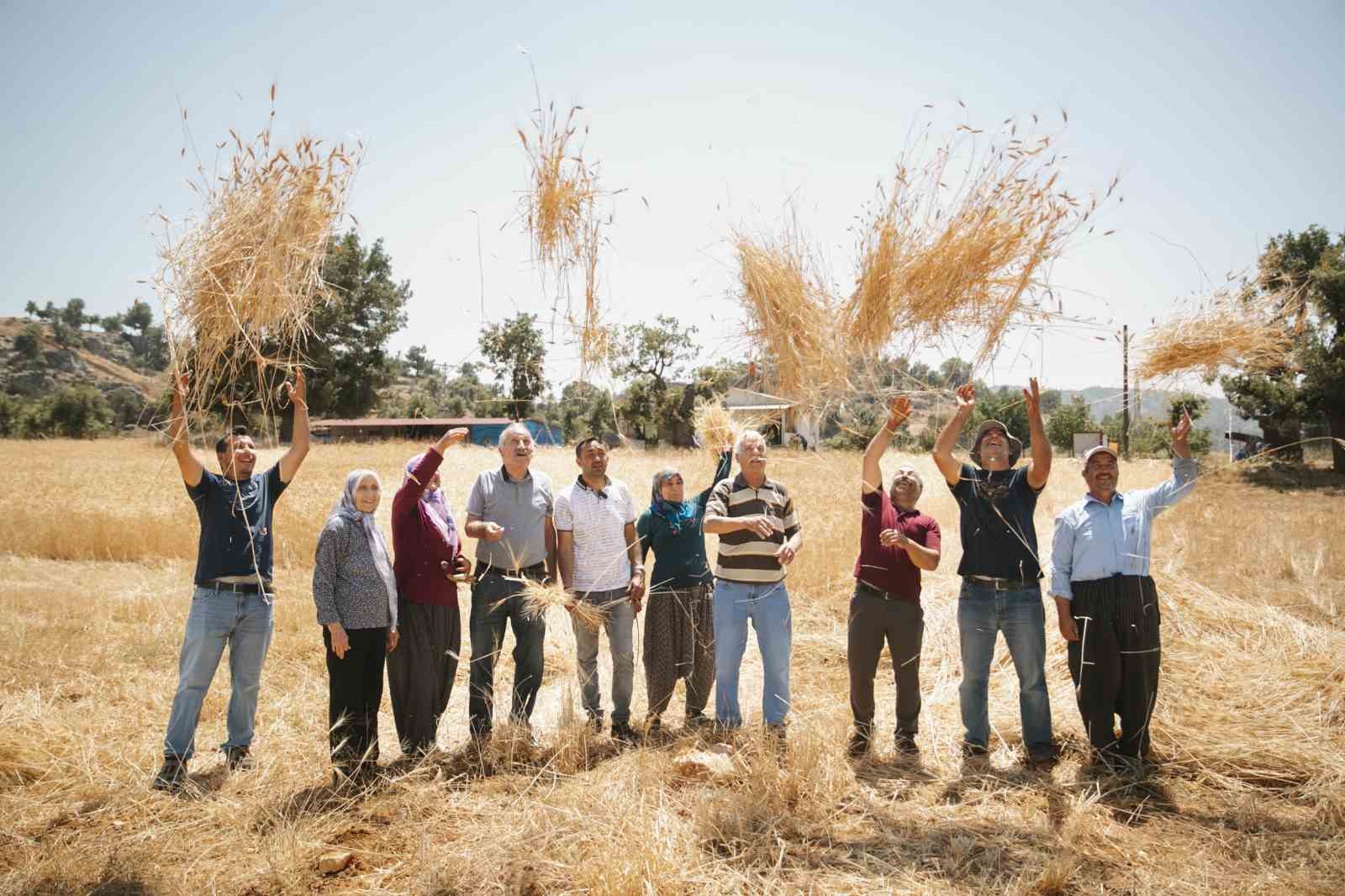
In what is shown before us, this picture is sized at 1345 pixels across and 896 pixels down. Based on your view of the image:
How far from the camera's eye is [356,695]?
3740 mm

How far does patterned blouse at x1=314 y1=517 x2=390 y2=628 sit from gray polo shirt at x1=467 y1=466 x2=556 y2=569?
60 cm

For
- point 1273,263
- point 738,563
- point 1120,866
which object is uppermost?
point 1273,263

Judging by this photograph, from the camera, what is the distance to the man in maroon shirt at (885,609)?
13.3 ft

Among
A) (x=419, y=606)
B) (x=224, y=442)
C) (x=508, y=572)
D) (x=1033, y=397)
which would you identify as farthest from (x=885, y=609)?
(x=224, y=442)

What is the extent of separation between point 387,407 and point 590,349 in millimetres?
30608

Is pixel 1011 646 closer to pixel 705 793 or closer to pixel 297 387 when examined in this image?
pixel 705 793

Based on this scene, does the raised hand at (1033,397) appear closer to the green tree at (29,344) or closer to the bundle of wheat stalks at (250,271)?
the bundle of wheat stalks at (250,271)

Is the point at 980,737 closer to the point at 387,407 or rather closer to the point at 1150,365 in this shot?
the point at 1150,365

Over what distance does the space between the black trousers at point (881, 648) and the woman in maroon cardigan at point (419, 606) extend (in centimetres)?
208

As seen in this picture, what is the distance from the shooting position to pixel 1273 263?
3941 mm

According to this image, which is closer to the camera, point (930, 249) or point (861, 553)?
point (930, 249)

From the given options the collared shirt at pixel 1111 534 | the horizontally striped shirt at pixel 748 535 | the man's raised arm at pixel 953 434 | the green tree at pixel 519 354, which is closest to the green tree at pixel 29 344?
the green tree at pixel 519 354

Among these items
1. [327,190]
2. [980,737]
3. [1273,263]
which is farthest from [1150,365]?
[327,190]

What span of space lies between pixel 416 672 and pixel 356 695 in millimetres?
303
